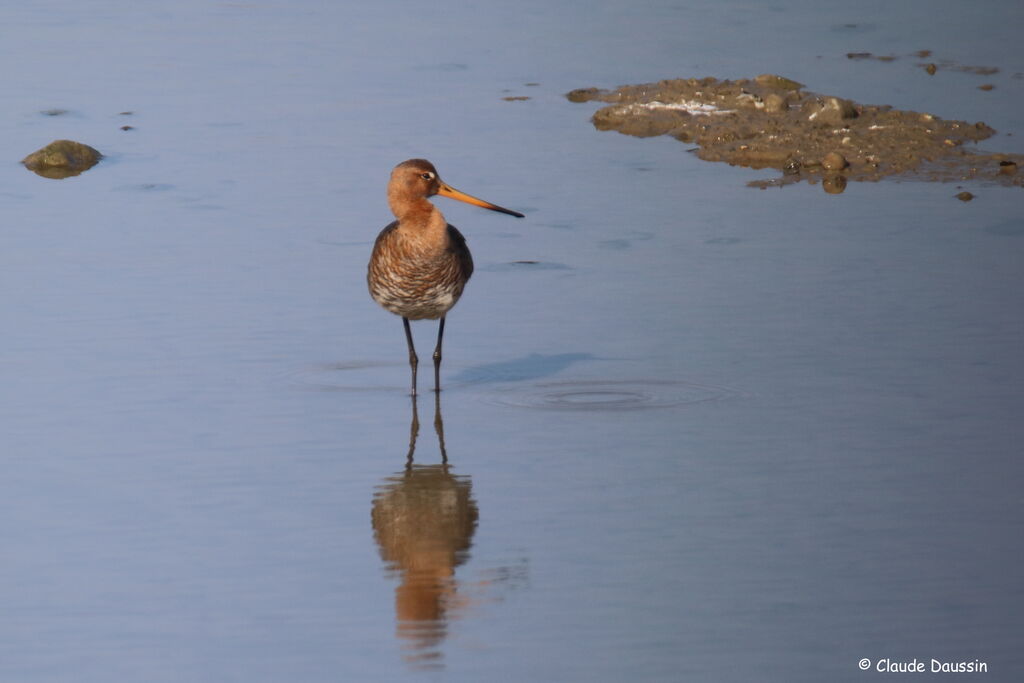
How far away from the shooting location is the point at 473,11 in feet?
78.4

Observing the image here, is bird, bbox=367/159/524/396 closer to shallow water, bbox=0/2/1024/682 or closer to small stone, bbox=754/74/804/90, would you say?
shallow water, bbox=0/2/1024/682

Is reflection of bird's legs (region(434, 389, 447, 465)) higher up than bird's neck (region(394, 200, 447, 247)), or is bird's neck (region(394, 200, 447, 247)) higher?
bird's neck (region(394, 200, 447, 247))

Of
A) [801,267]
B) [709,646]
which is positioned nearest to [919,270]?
[801,267]

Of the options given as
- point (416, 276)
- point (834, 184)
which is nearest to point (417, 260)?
point (416, 276)

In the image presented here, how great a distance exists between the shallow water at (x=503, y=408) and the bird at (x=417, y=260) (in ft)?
1.43

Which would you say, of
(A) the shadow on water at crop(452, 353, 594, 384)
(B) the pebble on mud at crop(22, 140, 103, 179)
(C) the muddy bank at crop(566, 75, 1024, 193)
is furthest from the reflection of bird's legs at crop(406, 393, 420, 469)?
(B) the pebble on mud at crop(22, 140, 103, 179)

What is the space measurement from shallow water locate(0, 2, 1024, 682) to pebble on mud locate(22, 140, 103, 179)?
0.23m

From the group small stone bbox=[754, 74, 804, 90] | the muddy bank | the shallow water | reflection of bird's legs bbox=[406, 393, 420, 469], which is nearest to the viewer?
the shallow water

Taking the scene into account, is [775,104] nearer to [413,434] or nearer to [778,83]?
[778,83]

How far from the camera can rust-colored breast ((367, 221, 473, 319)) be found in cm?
1042

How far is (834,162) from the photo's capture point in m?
15.2

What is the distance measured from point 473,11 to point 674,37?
137 inches

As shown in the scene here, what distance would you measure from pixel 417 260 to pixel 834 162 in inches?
231

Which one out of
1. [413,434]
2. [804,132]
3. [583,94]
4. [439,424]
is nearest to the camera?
[413,434]
